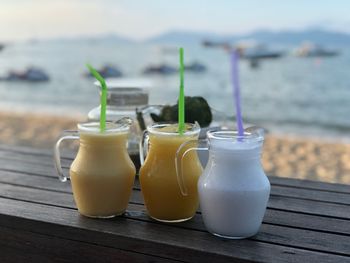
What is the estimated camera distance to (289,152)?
628 cm

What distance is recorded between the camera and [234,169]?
40.4 inches

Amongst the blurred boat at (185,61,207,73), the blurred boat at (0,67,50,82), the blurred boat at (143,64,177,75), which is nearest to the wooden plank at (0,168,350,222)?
the blurred boat at (0,67,50,82)

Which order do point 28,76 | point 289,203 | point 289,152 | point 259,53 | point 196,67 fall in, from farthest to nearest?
1. point 259,53
2. point 196,67
3. point 28,76
4. point 289,152
5. point 289,203

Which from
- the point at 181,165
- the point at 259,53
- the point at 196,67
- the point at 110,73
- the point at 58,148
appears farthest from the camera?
the point at 259,53

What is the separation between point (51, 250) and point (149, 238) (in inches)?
10.4

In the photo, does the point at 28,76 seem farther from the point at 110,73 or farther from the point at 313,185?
the point at 313,185

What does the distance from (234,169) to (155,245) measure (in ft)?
0.73

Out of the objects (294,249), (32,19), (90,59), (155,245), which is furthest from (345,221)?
(32,19)

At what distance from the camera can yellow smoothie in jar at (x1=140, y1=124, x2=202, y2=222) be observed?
3.70 feet

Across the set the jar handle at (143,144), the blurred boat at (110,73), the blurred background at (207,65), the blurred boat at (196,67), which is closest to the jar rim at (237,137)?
the jar handle at (143,144)

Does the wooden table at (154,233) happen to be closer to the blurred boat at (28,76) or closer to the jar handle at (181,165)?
the jar handle at (181,165)

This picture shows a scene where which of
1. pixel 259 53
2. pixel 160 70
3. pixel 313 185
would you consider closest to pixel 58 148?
pixel 313 185

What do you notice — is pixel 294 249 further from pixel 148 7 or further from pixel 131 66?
pixel 148 7

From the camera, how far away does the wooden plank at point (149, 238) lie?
99 centimetres
